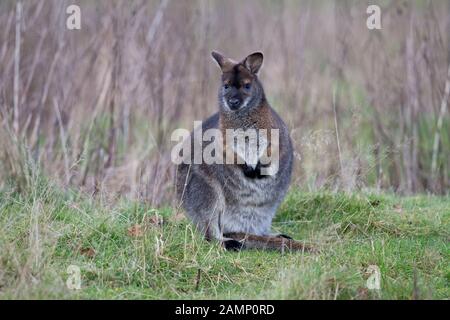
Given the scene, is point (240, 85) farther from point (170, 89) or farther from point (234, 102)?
point (170, 89)

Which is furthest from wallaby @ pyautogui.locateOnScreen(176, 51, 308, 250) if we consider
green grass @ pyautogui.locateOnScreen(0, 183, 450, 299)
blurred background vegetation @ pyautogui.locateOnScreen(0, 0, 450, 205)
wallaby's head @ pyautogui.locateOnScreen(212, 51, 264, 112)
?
blurred background vegetation @ pyautogui.locateOnScreen(0, 0, 450, 205)

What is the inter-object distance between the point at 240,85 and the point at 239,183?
69cm

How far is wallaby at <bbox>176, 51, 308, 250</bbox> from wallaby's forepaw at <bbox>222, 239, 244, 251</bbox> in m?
0.02

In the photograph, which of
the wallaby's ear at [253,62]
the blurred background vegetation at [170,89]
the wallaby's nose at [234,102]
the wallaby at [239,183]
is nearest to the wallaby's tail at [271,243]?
Result: the wallaby at [239,183]

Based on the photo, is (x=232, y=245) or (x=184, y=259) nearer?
(x=184, y=259)

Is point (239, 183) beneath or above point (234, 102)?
beneath

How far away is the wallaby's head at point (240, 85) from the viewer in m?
5.47

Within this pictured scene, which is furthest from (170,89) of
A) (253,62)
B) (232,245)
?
(232,245)

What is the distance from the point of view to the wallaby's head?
5.47m

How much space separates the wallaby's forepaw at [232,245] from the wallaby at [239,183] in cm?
2

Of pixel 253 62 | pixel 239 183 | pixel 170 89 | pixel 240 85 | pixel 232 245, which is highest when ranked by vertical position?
pixel 253 62

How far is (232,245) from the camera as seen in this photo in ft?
17.2

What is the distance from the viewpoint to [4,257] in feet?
13.8
